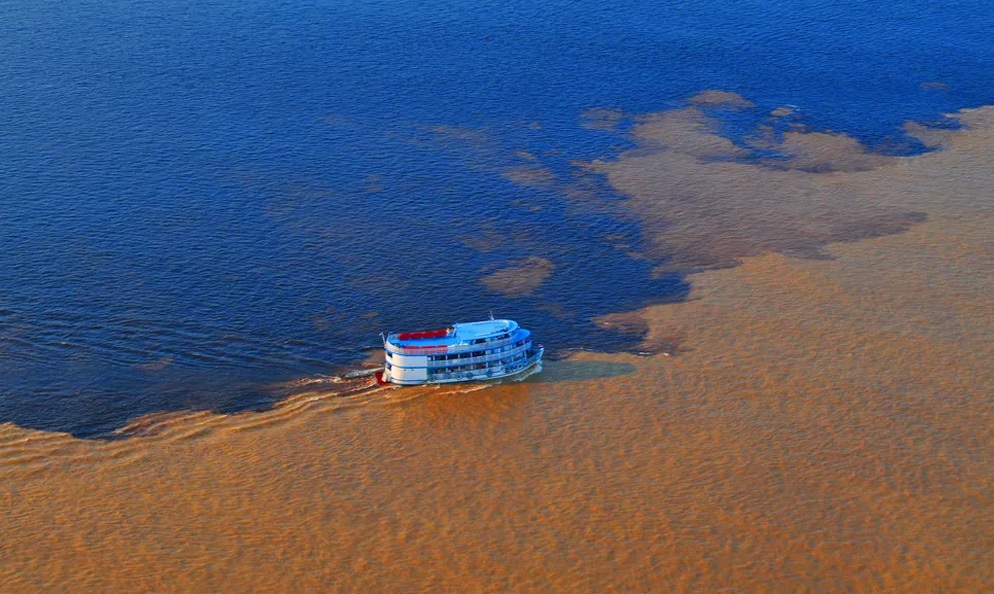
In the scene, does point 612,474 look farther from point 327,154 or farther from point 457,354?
point 327,154

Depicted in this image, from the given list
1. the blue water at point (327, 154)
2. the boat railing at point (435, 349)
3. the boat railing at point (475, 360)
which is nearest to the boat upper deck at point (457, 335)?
the boat railing at point (435, 349)

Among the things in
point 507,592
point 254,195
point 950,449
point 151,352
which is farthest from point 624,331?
point 254,195

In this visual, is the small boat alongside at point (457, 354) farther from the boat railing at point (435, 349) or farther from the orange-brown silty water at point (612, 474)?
the orange-brown silty water at point (612, 474)

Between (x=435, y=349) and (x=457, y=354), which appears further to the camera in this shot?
(x=457, y=354)

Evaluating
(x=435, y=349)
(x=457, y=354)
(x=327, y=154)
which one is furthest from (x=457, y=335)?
(x=327, y=154)

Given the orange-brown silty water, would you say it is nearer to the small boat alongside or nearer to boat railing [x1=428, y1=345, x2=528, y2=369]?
the small boat alongside

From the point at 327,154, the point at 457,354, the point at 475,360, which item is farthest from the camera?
the point at 327,154

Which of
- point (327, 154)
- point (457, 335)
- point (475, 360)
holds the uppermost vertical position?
point (327, 154)

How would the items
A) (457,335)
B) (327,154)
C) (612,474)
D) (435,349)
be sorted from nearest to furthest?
(612,474) < (435,349) < (457,335) < (327,154)
